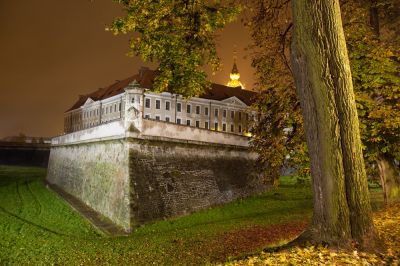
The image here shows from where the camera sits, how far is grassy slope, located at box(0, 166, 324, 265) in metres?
11.9

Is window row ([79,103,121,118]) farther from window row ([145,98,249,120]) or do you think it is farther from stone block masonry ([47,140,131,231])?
stone block masonry ([47,140,131,231])

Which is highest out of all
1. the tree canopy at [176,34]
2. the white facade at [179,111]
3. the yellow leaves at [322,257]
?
the white facade at [179,111]

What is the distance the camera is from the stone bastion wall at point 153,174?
1903 cm

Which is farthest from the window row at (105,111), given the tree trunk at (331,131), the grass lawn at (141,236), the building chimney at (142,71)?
the tree trunk at (331,131)

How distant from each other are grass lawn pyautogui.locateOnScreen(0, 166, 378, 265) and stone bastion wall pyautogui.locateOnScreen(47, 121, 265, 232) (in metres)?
0.90

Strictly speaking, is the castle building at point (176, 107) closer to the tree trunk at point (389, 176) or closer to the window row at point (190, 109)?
the window row at point (190, 109)

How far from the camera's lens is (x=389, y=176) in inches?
606

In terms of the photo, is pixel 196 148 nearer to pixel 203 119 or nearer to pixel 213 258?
pixel 213 258

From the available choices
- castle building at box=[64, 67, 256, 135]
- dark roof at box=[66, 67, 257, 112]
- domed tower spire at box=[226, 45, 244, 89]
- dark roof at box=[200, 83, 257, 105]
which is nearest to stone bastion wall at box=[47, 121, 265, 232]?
castle building at box=[64, 67, 256, 135]

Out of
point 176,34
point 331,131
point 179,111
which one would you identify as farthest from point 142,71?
point 331,131

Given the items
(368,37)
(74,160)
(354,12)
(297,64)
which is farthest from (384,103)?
(74,160)

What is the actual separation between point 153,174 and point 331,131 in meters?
14.4

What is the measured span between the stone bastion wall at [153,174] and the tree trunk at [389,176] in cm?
1027

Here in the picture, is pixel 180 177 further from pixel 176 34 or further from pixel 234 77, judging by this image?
pixel 234 77
